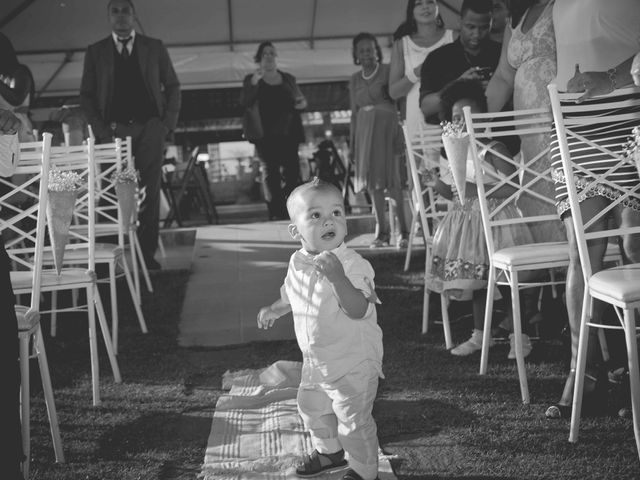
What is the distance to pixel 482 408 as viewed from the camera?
3121mm

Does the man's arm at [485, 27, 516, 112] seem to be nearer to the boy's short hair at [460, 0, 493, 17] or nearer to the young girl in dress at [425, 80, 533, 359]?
the young girl in dress at [425, 80, 533, 359]

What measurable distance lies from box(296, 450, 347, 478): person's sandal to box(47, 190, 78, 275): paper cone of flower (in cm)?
134

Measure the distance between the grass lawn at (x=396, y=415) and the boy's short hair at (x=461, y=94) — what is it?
1.21 meters

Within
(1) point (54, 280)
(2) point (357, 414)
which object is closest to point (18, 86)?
(1) point (54, 280)

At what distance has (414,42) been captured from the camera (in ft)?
20.1

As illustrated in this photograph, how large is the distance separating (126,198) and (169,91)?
202 centimetres

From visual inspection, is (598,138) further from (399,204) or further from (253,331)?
(399,204)

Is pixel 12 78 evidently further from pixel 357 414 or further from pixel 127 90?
pixel 357 414

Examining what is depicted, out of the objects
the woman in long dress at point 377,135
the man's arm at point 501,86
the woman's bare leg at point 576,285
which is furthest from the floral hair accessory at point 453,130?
the woman in long dress at point 377,135

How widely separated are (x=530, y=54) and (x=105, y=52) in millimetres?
3888

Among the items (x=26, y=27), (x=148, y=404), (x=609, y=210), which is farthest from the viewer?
(x=26, y=27)

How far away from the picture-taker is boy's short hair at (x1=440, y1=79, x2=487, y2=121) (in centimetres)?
416

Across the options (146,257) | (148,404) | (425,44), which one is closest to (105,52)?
(146,257)

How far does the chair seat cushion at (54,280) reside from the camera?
314cm
